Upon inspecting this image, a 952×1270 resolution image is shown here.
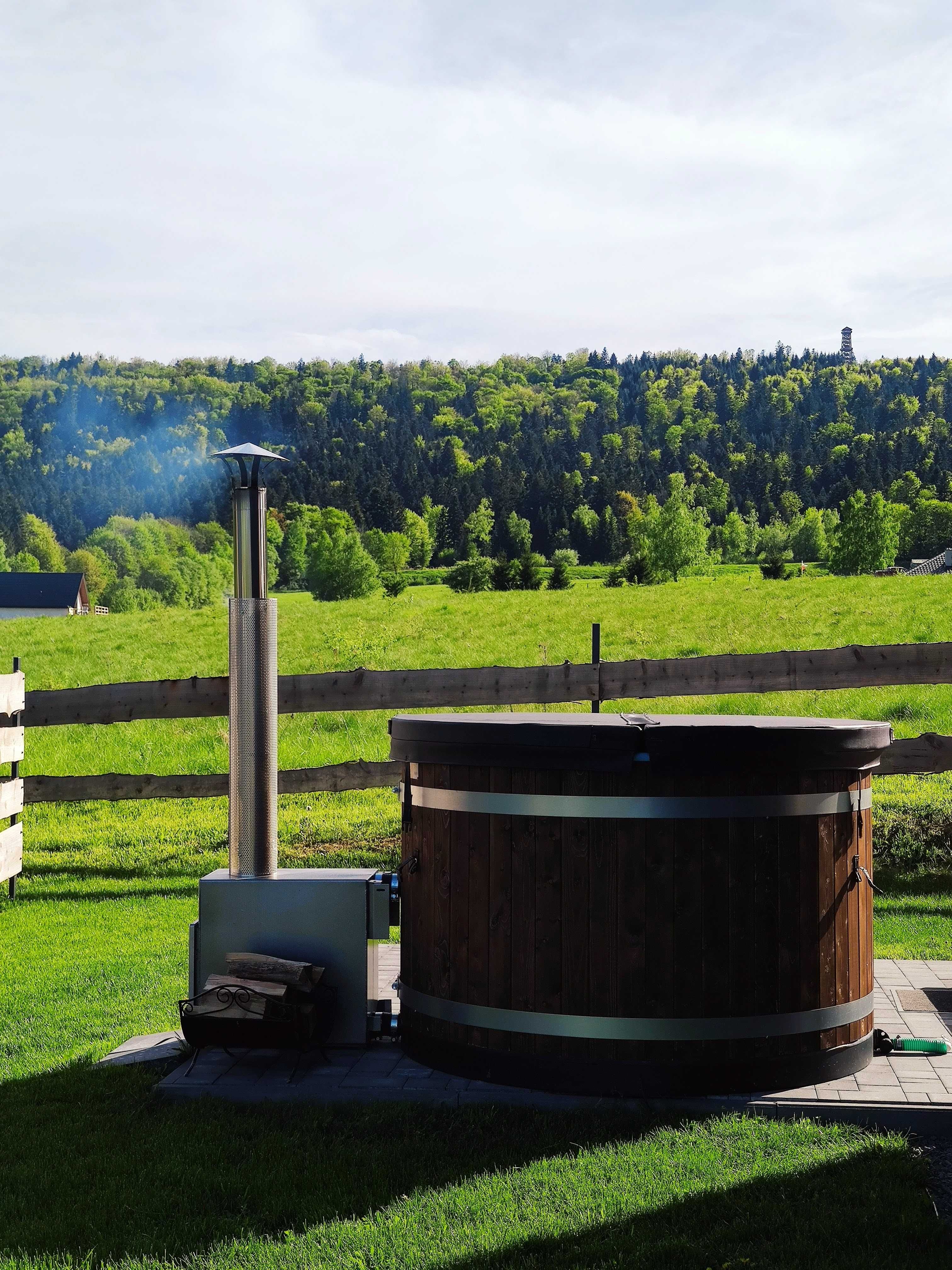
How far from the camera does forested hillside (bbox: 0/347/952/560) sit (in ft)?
279

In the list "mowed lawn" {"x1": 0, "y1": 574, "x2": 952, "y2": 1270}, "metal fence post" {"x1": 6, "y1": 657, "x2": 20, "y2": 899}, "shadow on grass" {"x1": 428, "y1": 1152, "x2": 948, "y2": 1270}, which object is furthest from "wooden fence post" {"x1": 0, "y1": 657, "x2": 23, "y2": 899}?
"shadow on grass" {"x1": 428, "y1": 1152, "x2": 948, "y2": 1270}

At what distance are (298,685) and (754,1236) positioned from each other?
5.98 m

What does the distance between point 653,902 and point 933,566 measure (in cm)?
6692

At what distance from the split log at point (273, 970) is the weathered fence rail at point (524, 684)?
3832mm

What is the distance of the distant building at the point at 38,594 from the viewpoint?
6900 cm

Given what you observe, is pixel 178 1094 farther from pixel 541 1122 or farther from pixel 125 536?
pixel 125 536

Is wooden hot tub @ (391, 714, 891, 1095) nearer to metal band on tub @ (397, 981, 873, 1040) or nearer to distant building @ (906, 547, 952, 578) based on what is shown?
metal band on tub @ (397, 981, 873, 1040)

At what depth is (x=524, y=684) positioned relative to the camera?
827 centimetres

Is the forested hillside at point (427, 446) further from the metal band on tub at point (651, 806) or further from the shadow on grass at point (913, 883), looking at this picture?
the metal band on tub at point (651, 806)

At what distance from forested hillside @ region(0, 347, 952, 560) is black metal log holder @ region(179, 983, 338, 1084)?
7015cm

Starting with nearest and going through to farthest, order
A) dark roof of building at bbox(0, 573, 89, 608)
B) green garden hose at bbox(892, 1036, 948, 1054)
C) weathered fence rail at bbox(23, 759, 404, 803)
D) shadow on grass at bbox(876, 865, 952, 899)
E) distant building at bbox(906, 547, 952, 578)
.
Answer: green garden hose at bbox(892, 1036, 948, 1054) < shadow on grass at bbox(876, 865, 952, 899) < weathered fence rail at bbox(23, 759, 404, 803) < distant building at bbox(906, 547, 952, 578) < dark roof of building at bbox(0, 573, 89, 608)

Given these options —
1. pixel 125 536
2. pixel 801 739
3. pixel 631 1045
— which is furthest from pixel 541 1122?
pixel 125 536

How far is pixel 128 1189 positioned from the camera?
126 inches

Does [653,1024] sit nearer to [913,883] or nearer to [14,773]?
[913,883]
